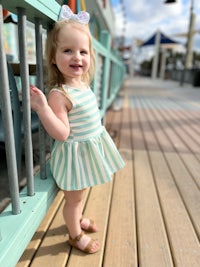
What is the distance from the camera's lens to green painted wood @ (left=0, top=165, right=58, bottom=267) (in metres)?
0.87

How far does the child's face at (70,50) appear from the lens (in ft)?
3.58

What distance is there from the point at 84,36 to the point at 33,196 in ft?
2.60

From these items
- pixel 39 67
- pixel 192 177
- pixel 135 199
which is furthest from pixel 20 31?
pixel 192 177

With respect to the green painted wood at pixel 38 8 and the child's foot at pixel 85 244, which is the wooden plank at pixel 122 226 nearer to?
the child's foot at pixel 85 244

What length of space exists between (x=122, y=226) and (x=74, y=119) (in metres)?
0.75

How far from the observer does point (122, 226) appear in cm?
148

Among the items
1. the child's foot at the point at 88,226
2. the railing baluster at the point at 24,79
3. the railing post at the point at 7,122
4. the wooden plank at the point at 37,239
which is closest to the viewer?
the railing post at the point at 7,122

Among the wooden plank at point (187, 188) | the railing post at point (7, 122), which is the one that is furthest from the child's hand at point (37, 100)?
the wooden plank at point (187, 188)

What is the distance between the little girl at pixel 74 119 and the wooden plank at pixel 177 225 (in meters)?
0.44

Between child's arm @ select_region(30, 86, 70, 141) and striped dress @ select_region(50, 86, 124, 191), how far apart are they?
0.07 m

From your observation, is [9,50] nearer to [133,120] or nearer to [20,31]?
[133,120]

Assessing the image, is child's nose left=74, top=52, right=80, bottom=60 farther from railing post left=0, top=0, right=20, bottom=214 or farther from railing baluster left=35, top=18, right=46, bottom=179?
railing post left=0, top=0, right=20, bottom=214

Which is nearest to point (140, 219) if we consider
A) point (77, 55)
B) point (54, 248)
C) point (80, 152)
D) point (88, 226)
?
point (88, 226)

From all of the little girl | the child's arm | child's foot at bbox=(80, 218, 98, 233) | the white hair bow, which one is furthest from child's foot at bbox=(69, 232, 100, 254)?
the white hair bow
